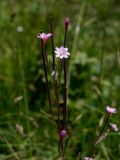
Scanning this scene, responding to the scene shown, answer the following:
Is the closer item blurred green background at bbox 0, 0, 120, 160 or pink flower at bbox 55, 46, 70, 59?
pink flower at bbox 55, 46, 70, 59

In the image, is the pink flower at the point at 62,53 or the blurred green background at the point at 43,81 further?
the blurred green background at the point at 43,81

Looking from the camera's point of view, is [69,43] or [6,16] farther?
[6,16]

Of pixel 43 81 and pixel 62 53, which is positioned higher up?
pixel 62 53

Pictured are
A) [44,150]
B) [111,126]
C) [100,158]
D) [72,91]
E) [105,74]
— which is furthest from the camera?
[105,74]

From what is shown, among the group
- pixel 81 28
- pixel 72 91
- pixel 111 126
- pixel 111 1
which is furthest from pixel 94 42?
pixel 111 126

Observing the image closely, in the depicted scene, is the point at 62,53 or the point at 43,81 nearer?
the point at 62,53

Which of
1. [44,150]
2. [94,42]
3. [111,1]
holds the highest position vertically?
[111,1]

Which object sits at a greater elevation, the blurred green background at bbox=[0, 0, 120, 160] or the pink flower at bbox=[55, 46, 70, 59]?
the pink flower at bbox=[55, 46, 70, 59]

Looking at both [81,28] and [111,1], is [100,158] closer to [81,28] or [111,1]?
[81,28]
